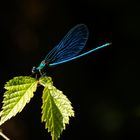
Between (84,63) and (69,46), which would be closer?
(69,46)

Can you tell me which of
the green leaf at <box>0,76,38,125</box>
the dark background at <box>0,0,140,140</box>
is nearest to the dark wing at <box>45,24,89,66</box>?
the green leaf at <box>0,76,38,125</box>

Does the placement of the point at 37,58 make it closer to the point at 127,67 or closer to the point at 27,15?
the point at 27,15

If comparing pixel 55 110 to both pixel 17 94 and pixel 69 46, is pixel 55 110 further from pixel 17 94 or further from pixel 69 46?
pixel 69 46

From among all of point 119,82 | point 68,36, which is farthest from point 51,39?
point 68,36

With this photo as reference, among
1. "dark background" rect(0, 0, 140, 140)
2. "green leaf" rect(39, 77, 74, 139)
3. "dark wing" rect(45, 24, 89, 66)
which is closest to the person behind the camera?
"green leaf" rect(39, 77, 74, 139)

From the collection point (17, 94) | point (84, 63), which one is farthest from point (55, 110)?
point (84, 63)

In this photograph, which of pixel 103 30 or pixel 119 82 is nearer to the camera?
pixel 119 82

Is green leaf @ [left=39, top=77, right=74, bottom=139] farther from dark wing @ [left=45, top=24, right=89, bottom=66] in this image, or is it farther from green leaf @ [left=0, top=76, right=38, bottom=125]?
dark wing @ [left=45, top=24, right=89, bottom=66]
